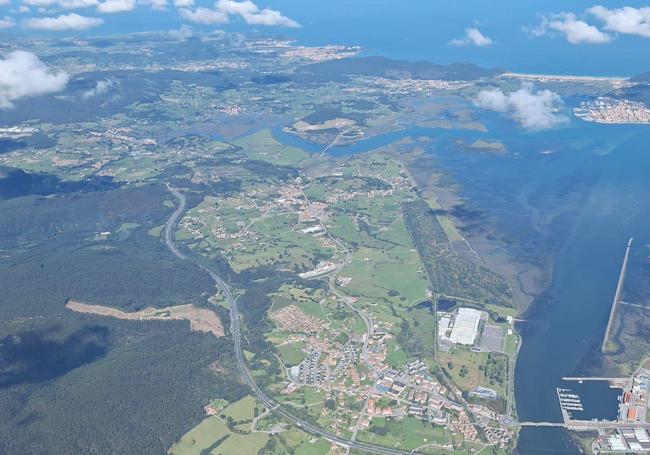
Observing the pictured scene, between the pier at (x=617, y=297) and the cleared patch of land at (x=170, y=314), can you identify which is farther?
the cleared patch of land at (x=170, y=314)

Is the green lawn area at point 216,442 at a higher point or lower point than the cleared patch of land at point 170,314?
higher

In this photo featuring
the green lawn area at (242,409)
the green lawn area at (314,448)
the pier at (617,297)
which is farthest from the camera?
the pier at (617,297)

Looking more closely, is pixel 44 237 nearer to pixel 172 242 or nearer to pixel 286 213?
pixel 172 242

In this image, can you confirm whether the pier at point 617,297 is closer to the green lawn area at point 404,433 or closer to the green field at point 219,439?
the green lawn area at point 404,433

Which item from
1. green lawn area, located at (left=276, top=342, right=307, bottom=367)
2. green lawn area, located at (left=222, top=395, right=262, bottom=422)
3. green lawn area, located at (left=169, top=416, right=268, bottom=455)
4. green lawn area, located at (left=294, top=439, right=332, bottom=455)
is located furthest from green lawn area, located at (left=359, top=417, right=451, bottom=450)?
green lawn area, located at (left=276, top=342, right=307, bottom=367)

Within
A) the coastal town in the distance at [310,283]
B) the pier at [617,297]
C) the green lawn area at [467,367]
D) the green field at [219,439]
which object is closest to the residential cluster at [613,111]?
the coastal town in the distance at [310,283]

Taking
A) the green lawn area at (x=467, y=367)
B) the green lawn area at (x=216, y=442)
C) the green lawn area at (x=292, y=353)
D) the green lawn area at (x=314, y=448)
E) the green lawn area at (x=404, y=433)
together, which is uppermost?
the green lawn area at (x=467, y=367)

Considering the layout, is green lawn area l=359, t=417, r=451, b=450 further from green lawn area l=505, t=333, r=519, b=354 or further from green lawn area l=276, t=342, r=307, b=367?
green lawn area l=505, t=333, r=519, b=354

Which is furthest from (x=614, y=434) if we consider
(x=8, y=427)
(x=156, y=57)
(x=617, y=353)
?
(x=156, y=57)

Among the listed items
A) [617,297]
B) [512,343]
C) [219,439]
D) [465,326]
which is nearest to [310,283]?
[465,326]
